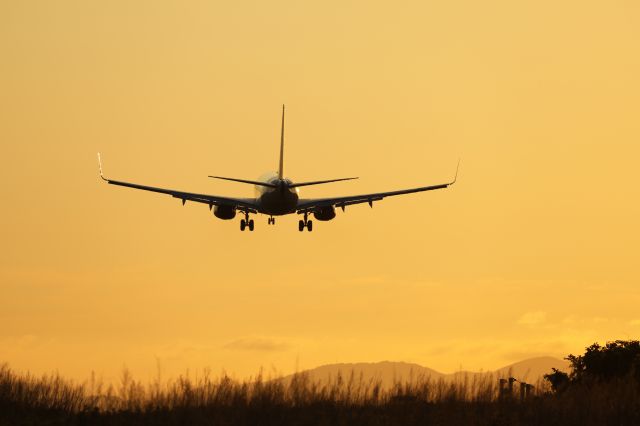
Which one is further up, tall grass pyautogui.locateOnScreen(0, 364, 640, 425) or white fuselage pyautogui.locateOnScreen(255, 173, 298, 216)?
white fuselage pyautogui.locateOnScreen(255, 173, 298, 216)

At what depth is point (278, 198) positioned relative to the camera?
107625 millimetres

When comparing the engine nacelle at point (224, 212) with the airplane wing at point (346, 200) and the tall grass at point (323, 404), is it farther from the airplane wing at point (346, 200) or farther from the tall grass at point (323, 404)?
the tall grass at point (323, 404)

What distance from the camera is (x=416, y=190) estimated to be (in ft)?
371

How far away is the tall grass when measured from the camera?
58.0 m

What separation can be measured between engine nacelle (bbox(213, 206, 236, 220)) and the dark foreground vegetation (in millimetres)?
48018

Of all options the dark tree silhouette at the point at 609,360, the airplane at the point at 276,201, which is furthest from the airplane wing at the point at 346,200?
the dark tree silhouette at the point at 609,360

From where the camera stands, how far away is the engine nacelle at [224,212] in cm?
11219

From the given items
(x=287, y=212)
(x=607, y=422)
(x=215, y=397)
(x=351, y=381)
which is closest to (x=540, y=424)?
(x=607, y=422)

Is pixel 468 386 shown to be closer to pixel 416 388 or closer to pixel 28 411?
pixel 416 388

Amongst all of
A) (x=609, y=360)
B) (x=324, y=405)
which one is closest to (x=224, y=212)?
(x=609, y=360)

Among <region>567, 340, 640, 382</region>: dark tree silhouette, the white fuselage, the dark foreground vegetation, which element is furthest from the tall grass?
the white fuselage

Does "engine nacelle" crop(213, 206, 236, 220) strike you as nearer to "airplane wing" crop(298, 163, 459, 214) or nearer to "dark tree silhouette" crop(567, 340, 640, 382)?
"airplane wing" crop(298, 163, 459, 214)

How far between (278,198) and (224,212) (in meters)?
6.70

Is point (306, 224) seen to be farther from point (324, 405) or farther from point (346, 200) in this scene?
point (324, 405)
